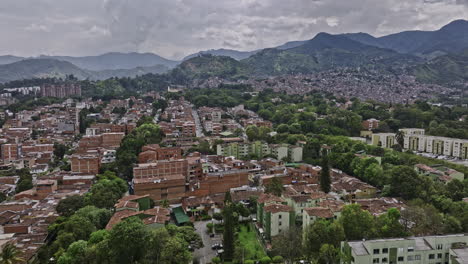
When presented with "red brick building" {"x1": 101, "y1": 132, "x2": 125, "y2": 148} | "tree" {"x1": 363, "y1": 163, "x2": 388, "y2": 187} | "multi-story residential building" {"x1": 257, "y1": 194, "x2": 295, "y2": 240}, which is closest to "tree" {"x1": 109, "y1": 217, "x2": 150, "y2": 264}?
"multi-story residential building" {"x1": 257, "y1": 194, "x2": 295, "y2": 240}

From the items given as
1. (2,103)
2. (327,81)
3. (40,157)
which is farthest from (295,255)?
(327,81)

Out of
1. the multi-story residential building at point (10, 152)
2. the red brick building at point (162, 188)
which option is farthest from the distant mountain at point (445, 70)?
the multi-story residential building at point (10, 152)

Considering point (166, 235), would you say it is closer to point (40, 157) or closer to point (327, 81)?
point (40, 157)

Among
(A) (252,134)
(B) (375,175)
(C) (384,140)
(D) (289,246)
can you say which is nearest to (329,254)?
(D) (289,246)

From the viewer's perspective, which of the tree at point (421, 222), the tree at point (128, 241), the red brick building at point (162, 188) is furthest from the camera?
the red brick building at point (162, 188)

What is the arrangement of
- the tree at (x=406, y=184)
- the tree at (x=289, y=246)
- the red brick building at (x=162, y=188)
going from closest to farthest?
the tree at (x=289, y=246) < the tree at (x=406, y=184) < the red brick building at (x=162, y=188)

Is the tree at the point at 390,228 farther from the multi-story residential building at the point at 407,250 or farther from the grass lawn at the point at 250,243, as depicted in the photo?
the grass lawn at the point at 250,243
